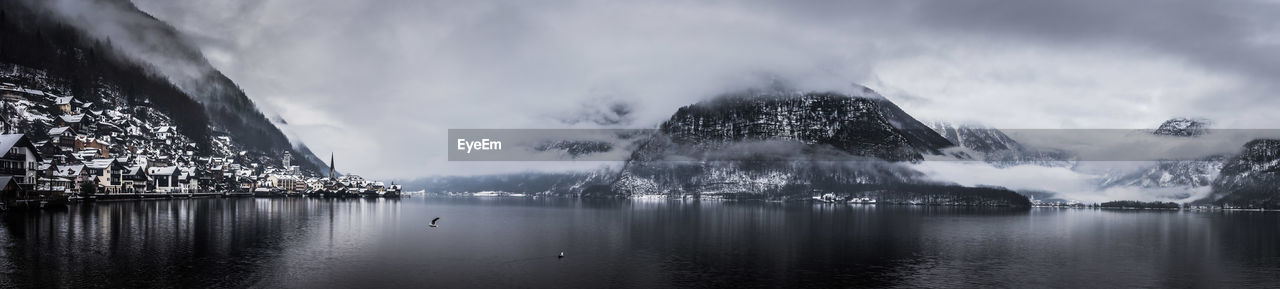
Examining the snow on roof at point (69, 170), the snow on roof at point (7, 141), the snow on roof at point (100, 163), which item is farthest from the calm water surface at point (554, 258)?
the snow on roof at point (100, 163)

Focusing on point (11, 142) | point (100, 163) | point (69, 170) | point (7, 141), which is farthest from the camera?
point (100, 163)

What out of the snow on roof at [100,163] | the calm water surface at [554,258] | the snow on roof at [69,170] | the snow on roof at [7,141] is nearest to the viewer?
the calm water surface at [554,258]

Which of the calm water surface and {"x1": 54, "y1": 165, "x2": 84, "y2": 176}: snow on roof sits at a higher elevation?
{"x1": 54, "y1": 165, "x2": 84, "y2": 176}: snow on roof

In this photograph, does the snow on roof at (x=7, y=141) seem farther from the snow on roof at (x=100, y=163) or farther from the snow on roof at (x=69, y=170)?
the snow on roof at (x=100, y=163)

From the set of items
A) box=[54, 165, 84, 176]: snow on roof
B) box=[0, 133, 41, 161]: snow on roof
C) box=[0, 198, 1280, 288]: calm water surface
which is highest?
box=[0, 133, 41, 161]: snow on roof

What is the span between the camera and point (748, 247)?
93.3 meters

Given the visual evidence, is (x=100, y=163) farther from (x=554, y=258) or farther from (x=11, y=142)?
(x=554, y=258)

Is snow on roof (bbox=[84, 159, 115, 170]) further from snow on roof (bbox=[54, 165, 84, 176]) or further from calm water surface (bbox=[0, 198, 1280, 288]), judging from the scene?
calm water surface (bbox=[0, 198, 1280, 288])

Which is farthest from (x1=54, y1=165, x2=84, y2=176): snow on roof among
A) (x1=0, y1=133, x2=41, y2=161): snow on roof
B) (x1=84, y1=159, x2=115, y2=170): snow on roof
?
(x1=84, y1=159, x2=115, y2=170): snow on roof

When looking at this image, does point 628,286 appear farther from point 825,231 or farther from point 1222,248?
point 1222,248

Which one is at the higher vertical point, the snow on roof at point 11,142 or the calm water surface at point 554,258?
the snow on roof at point 11,142

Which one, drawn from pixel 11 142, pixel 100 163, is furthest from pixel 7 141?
pixel 100 163

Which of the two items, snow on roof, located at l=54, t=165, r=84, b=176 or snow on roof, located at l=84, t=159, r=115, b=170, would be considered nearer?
snow on roof, located at l=54, t=165, r=84, b=176

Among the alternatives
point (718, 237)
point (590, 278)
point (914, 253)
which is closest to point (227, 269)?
point (590, 278)
